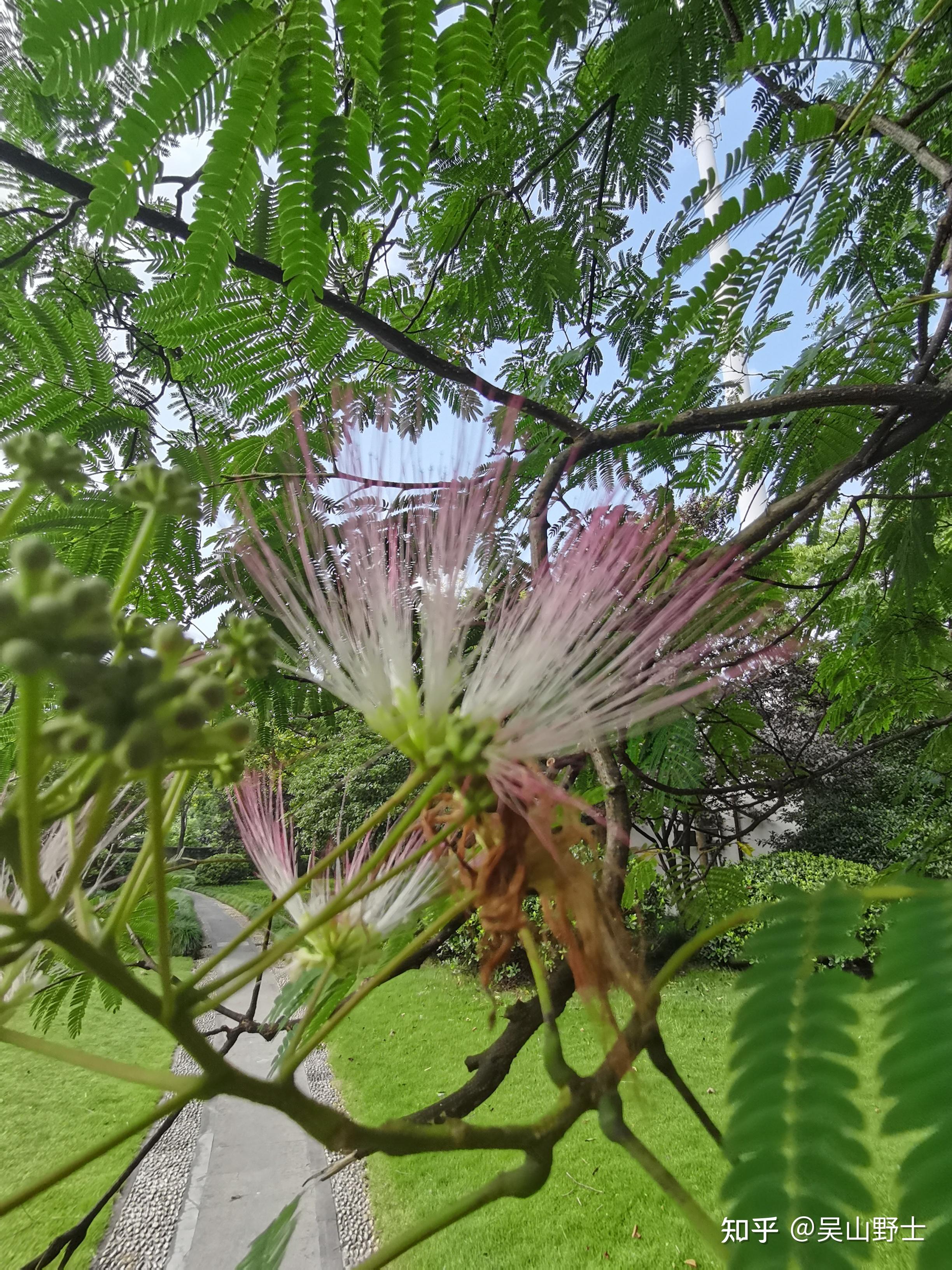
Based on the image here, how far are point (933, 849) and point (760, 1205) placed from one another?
2953 millimetres

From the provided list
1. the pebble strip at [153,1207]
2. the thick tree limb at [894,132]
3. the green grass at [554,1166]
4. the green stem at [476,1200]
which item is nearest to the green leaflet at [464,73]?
the thick tree limb at [894,132]

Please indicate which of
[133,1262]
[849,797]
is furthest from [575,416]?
[849,797]

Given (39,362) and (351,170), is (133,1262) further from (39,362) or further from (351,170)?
(351,170)

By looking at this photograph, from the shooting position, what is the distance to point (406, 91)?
128 centimetres

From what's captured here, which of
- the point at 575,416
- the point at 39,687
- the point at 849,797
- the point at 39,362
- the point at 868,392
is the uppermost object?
the point at 575,416

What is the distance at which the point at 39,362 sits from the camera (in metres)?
2.12

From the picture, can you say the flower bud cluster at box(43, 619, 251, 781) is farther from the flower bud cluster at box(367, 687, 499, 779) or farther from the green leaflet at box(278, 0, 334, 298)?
the green leaflet at box(278, 0, 334, 298)

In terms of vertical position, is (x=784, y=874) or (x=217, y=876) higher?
(x=217, y=876)

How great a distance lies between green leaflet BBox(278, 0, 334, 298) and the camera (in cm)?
115

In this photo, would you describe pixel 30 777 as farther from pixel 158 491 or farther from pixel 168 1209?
pixel 168 1209

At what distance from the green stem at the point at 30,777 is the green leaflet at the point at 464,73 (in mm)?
1404

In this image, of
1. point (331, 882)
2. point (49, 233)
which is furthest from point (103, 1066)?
point (49, 233)

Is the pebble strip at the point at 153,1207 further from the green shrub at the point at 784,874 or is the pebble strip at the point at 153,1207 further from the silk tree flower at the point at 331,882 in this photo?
the green shrub at the point at 784,874

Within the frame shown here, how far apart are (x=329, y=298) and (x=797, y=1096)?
2205 millimetres
